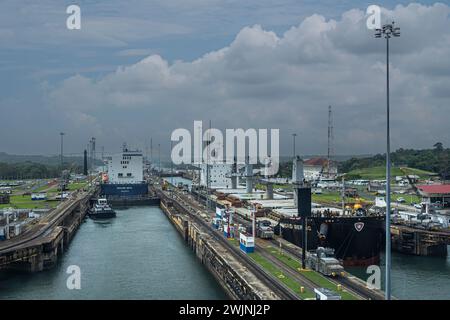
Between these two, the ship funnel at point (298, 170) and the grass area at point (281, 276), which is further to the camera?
the ship funnel at point (298, 170)

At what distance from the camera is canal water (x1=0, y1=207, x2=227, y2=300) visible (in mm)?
28734

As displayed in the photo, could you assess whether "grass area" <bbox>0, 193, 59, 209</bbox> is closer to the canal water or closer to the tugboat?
the tugboat

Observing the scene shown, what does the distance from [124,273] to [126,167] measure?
6700cm

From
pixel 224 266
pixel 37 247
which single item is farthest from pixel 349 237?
pixel 37 247

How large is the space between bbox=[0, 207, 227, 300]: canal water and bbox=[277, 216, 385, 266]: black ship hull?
865 centimetres

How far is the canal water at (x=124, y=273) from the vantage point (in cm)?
2873

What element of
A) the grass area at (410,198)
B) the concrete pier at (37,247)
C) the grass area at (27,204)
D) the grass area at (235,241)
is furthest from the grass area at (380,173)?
the concrete pier at (37,247)

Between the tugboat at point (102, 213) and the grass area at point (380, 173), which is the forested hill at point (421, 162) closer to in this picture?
the grass area at point (380, 173)

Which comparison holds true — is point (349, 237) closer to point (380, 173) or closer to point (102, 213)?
point (102, 213)

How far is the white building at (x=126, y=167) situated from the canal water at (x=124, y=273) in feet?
146

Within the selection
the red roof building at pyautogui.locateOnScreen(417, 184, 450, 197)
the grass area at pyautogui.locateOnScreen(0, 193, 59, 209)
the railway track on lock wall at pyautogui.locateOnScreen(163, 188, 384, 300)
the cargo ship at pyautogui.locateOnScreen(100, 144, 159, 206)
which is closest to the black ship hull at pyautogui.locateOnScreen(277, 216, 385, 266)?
the railway track on lock wall at pyautogui.locateOnScreen(163, 188, 384, 300)
